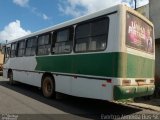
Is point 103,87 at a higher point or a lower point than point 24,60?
lower

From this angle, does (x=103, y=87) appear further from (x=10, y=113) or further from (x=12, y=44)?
(x=12, y=44)

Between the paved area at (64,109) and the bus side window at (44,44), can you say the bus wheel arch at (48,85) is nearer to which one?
the paved area at (64,109)

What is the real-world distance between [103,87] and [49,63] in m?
3.93

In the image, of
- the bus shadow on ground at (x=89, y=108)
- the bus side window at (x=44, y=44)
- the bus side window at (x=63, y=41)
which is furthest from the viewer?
the bus side window at (x=44, y=44)

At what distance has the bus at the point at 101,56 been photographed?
8.17 meters

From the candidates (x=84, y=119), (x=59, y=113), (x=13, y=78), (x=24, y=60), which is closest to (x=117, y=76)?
(x=84, y=119)

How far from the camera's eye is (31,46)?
45.6 feet

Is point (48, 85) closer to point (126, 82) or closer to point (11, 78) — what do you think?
point (126, 82)

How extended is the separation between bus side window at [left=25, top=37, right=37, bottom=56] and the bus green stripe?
8.70ft

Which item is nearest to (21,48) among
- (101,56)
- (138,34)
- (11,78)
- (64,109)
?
(11,78)

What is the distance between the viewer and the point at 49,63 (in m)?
11.6

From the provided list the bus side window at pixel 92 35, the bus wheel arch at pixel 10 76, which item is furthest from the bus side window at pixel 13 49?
the bus side window at pixel 92 35

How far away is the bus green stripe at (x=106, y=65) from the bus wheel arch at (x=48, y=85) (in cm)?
57

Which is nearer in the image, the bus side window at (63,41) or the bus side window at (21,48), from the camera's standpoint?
the bus side window at (63,41)
